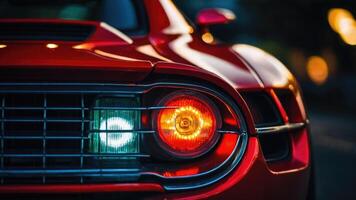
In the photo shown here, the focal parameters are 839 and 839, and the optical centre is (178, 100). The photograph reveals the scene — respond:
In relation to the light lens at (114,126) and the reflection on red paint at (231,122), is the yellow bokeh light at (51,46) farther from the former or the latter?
the reflection on red paint at (231,122)

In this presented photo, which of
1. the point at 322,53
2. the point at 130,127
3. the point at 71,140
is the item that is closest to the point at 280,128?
the point at 130,127

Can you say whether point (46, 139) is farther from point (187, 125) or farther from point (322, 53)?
point (322, 53)

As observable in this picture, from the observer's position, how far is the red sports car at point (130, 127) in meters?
2.46

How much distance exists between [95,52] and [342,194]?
3.40 meters

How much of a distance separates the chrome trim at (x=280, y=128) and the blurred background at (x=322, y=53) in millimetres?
2677

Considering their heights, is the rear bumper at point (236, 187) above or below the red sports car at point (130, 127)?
below

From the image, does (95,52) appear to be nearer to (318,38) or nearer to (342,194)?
(342,194)

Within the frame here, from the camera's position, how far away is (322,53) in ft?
114

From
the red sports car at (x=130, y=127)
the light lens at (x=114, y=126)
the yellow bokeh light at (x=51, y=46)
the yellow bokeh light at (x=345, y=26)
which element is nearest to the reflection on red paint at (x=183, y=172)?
the red sports car at (x=130, y=127)

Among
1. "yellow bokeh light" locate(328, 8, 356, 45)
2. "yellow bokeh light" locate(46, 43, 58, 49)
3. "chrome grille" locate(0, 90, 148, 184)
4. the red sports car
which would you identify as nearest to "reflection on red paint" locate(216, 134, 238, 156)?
the red sports car

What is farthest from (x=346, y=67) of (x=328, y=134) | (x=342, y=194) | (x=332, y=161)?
(x=342, y=194)

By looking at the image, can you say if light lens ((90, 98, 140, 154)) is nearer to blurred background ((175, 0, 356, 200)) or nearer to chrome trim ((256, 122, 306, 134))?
chrome trim ((256, 122, 306, 134))

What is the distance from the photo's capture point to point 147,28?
10.5ft

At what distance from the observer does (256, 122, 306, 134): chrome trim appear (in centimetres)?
268
